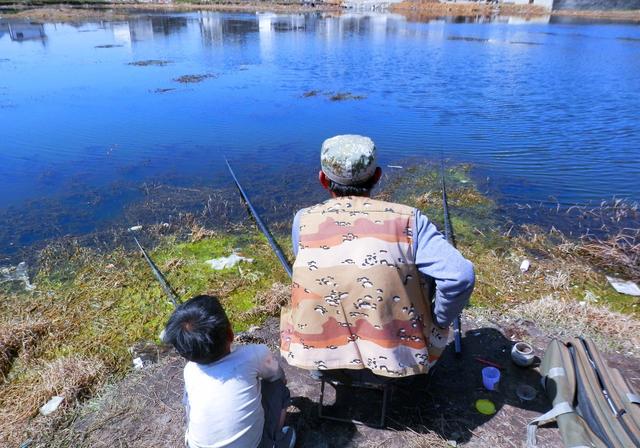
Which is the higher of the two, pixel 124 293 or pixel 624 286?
pixel 624 286

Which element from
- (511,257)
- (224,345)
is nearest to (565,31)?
(511,257)

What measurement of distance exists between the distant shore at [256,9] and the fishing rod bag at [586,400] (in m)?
40.5

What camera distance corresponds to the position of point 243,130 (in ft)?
32.6

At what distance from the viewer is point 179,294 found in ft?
14.3

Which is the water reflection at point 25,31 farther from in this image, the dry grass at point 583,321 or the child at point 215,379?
the dry grass at point 583,321

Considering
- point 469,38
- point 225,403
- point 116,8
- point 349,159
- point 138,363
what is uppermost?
point 116,8

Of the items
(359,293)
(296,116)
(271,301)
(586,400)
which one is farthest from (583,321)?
(296,116)

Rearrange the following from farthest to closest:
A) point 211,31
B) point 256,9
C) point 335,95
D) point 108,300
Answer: point 256,9 → point 211,31 → point 335,95 → point 108,300

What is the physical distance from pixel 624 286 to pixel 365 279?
3.50m

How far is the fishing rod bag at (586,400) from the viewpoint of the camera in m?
2.35

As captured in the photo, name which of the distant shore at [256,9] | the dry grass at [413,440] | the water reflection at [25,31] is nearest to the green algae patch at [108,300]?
the dry grass at [413,440]

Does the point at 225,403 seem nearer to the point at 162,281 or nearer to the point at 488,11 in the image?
the point at 162,281

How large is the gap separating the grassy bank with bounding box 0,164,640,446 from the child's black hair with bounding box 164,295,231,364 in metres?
1.50

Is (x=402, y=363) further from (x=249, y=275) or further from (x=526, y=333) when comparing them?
(x=249, y=275)
